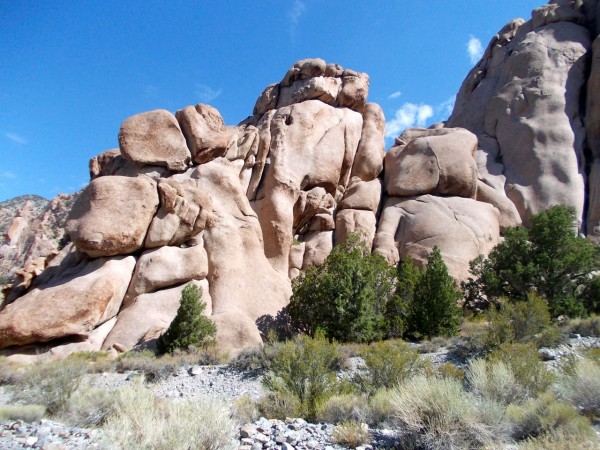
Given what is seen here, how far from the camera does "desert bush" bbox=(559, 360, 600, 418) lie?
27.9 ft

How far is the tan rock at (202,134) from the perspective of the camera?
28234mm

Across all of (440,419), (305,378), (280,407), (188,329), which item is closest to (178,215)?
(188,329)

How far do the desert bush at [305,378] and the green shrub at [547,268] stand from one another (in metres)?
15.0

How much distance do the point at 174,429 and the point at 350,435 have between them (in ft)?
9.68

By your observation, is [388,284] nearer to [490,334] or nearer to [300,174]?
[490,334]

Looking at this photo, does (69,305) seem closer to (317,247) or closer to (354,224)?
A: (317,247)

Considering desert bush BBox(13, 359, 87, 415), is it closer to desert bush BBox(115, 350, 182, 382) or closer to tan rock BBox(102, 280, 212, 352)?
desert bush BBox(115, 350, 182, 382)

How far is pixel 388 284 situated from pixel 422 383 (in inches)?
564

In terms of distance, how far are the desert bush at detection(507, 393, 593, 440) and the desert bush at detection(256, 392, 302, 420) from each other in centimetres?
426

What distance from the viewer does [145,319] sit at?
2019 centimetres

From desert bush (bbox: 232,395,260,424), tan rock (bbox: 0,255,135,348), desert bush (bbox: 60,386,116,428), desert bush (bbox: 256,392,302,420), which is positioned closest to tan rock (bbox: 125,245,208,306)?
tan rock (bbox: 0,255,135,348)

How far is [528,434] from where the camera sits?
741 centimetres

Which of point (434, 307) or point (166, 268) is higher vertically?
point (166, 268)

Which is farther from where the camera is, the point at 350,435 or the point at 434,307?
the point at 434,307
